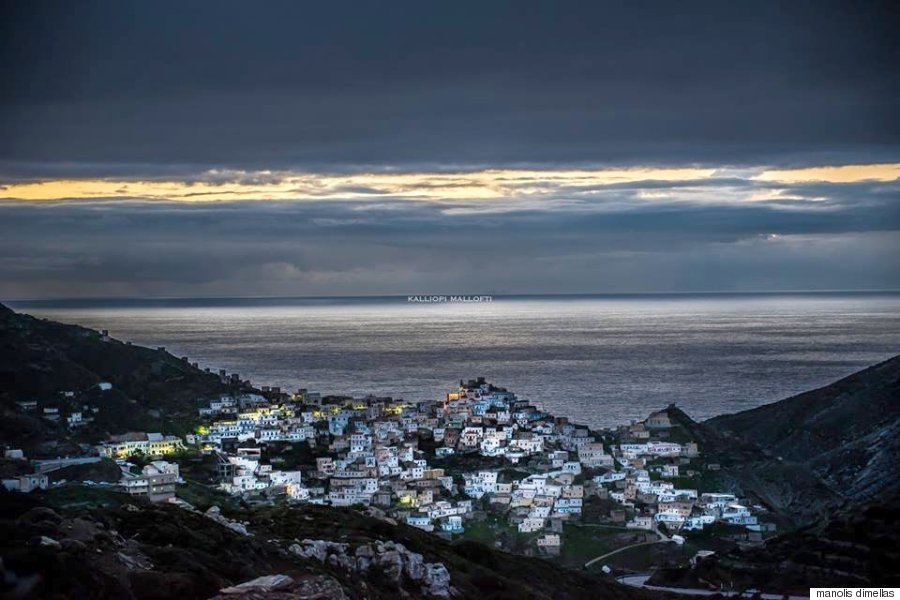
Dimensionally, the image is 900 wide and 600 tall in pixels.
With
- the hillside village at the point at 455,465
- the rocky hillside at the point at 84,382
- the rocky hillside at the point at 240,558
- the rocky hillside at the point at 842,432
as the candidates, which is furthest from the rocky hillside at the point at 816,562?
the rocky hillside at the point at 84,382

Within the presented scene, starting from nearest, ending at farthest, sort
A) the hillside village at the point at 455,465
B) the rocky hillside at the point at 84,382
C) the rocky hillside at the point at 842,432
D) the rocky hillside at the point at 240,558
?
the rocky hillside at the point at 240,558 → the hillside village at the point at 455,465 → the rocky hillside at the point at 842,432 → the rocky hillside at the point at 84,382

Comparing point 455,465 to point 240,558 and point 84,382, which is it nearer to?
point 84,382

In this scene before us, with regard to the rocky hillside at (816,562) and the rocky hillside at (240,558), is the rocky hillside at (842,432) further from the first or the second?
the rocky hillside at (240,558)

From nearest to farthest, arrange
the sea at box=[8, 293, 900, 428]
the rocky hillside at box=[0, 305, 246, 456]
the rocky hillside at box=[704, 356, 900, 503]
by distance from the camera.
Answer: the rocky hillside at box=[704, 356, 900, 503], the rocky hillside at box=[0, 305, 246, 456], the sea at box=[8, 293, 900, 428]

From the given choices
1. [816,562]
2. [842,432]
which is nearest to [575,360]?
[842,432]

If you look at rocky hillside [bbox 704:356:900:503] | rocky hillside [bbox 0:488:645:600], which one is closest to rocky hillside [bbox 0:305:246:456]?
→ rocky hillside [bbox 0:488:645:600]

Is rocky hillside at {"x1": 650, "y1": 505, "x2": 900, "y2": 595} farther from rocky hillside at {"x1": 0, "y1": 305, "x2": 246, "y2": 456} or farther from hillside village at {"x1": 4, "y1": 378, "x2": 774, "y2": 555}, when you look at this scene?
rocky hillside at {"x1": 0, "y1": 305, "x2": 246, "y2": 456}

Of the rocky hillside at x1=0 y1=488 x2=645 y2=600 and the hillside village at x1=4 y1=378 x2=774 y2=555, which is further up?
the rocky hillside at x1=0 y1=488 x2=645 y2=600

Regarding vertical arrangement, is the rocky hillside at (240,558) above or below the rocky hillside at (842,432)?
above
